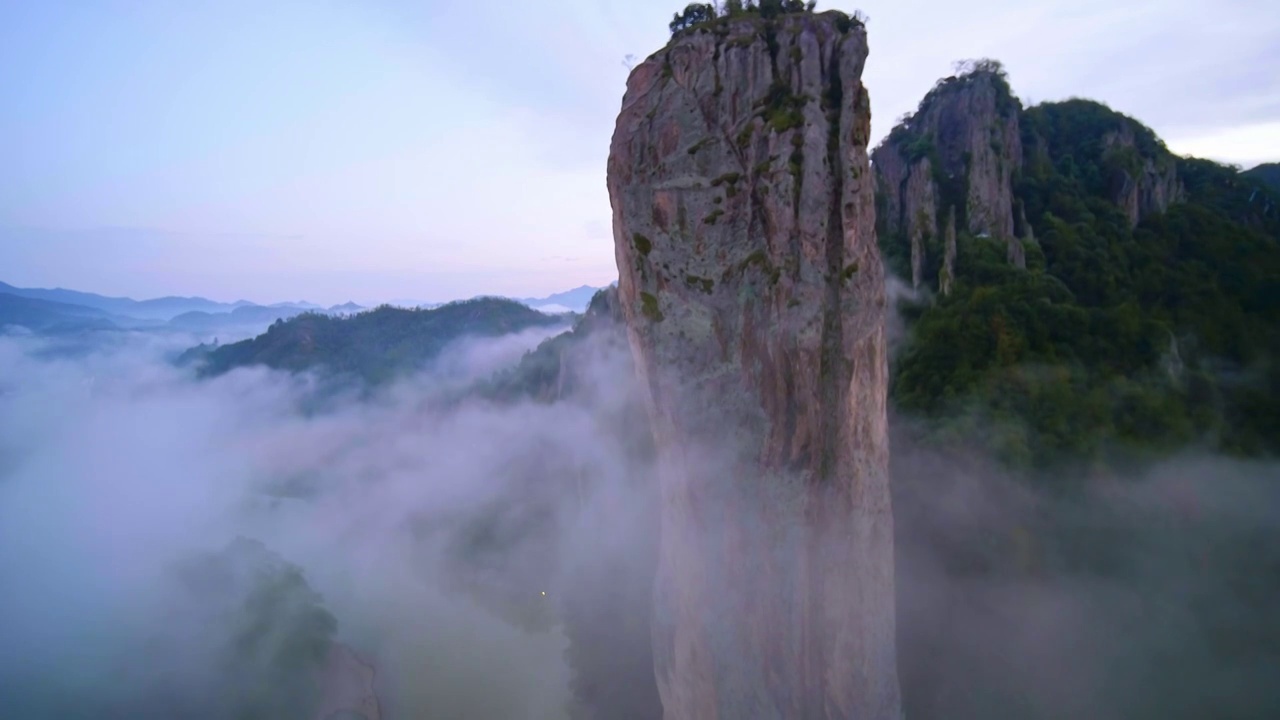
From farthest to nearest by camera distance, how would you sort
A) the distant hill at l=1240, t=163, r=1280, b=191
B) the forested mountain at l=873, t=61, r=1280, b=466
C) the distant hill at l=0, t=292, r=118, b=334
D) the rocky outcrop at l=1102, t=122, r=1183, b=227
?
the distant hill at l=0, t=292, r=118, b=334
the distant hill at l=1240, t=163, r=1280, b=191
the rocky outcrop at l=1102, t=122, r=1183, b=227
the forested mountain at l=873, t=61, r=1280, b=466

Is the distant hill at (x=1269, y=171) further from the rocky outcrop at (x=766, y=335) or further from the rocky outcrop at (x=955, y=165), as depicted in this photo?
the rocky outcrop at (x=766, y=335)

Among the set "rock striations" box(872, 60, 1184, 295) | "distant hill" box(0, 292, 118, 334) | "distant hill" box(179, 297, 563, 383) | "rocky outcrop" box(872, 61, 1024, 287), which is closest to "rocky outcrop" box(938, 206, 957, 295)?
"rock striations" box(872, 60, 1184, 295)

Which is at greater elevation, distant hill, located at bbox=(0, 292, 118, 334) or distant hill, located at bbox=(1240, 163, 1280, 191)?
distant hill, located at bbox=(1240, 163, 1280, 191)

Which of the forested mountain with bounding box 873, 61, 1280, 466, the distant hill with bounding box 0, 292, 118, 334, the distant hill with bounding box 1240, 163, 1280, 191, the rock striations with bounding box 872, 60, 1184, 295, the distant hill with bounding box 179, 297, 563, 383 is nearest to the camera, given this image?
the forested mountain with bounding box 873, 61, 1280, 466

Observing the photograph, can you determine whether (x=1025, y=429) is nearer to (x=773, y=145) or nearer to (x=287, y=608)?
(x=773, y=145)

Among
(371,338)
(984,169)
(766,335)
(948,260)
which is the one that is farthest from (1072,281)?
(371,338)

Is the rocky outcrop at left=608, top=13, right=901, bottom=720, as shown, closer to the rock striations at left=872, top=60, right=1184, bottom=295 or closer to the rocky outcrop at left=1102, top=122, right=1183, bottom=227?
the rock striations at left=872, top=60, right=1184, bottom=295

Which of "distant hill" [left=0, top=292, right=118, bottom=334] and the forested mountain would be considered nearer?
the forested mountain

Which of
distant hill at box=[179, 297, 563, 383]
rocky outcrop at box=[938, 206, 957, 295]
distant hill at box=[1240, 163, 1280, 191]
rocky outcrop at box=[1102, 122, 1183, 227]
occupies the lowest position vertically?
distant hill at box=[179, 297, 563, 383]
